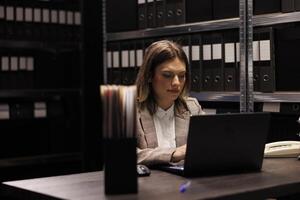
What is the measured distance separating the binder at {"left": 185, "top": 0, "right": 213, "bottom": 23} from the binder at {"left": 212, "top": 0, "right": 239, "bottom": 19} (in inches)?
1.6

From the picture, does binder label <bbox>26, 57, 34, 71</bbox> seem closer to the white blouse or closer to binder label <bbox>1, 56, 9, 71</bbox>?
binder label <bbox>1, 56, 9, 71</bbox>

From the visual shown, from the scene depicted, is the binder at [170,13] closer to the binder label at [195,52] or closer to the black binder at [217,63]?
the binder label at [195,52]

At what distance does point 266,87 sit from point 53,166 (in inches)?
78.4

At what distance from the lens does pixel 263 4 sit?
2939mm

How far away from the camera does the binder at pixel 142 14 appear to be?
3.61 m

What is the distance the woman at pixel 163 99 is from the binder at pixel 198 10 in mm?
911

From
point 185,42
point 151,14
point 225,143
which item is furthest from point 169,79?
point 151,14

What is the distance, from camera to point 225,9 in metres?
3.12

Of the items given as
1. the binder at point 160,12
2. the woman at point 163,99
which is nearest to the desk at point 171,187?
the woman at point 163,99

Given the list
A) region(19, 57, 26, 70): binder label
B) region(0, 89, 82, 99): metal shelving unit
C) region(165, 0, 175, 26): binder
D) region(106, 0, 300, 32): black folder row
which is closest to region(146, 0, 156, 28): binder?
region(106, 0, 300, 32): black folder row

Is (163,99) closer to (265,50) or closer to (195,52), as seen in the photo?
(265,50)

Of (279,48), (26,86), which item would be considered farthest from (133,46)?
(279,48)

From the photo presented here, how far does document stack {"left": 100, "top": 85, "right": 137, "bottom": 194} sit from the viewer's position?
4.86 ft

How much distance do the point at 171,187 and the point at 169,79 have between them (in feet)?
2.59
